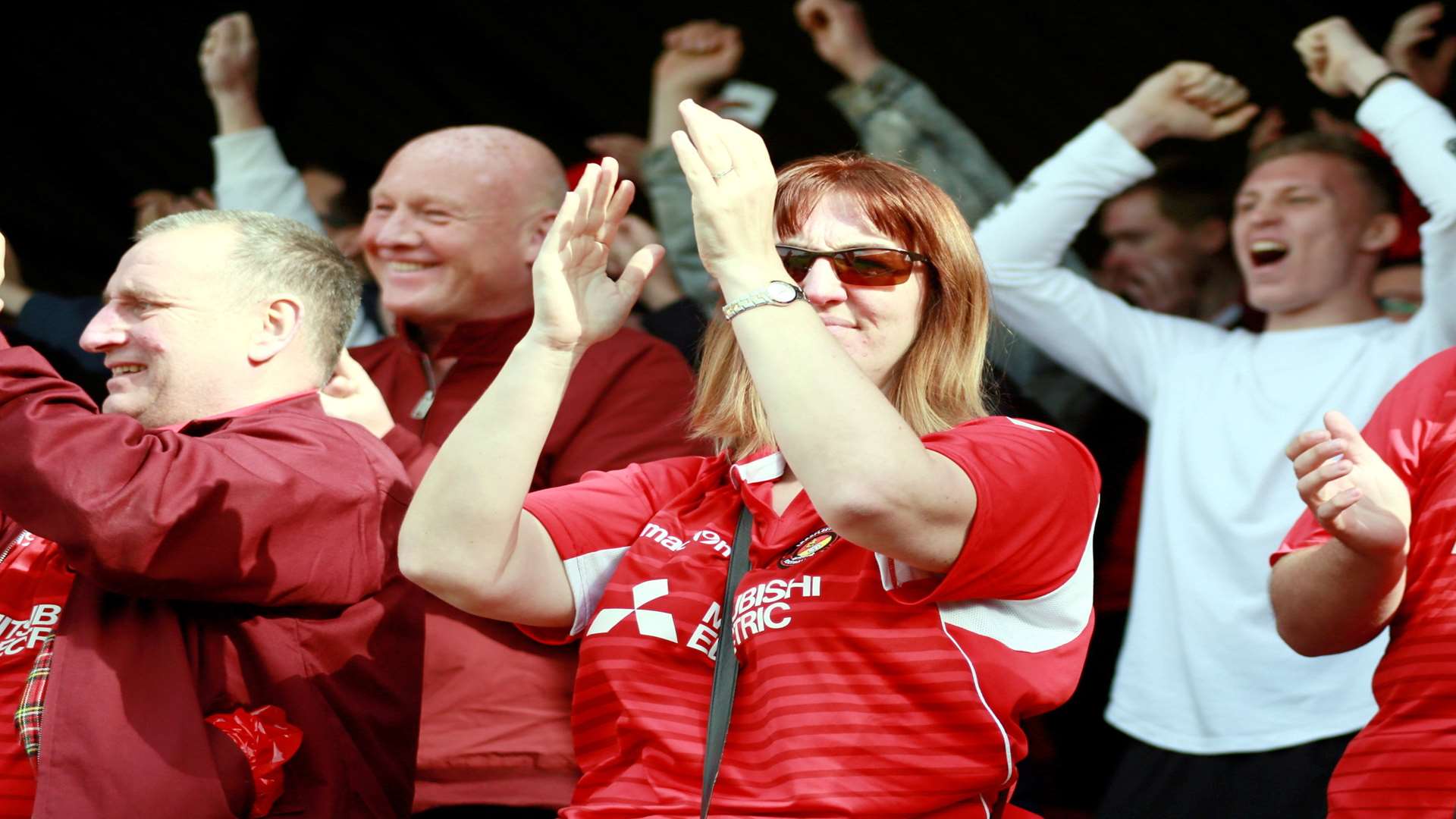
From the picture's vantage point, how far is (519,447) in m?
1.99

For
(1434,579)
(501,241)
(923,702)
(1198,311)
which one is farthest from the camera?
(1198,311)

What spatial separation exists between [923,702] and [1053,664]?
17 cm

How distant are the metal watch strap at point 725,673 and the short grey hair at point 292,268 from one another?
Result: 35.2 inches

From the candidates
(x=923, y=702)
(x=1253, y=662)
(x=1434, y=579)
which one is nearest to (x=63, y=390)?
(x=923, y=702)

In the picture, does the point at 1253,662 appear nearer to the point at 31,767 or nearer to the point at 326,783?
the point at 326,783

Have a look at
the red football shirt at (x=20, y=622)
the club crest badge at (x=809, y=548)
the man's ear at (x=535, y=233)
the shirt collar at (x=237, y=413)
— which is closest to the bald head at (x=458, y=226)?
the man's ear at (x=535, y=233)

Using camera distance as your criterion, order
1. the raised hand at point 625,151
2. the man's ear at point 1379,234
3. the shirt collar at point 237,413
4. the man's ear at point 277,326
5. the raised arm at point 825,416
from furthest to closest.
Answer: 1. the raised hand at point 625,151
2. the man's ear at point 1379,234
3. the man's ear at point 277,326
4. the shirt collar at point 237,413
5. the raised arm at point 825,416

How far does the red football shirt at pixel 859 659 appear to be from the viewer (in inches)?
75.0

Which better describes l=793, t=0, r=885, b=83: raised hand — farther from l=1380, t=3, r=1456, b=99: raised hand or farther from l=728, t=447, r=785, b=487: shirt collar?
l=728, t=447, r=785, b=487: shirt collar

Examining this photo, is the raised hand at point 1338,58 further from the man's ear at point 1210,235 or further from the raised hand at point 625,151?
the raised hand at point 625,151

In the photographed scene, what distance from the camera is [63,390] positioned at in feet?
7.57

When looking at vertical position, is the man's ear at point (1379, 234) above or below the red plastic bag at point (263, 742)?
above

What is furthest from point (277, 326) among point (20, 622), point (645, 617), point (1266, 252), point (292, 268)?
point (1266, 252)

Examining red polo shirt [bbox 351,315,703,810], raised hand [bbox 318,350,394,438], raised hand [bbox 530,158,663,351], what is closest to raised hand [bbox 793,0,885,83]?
red polo shirt [bbox 351,315,703,810]
